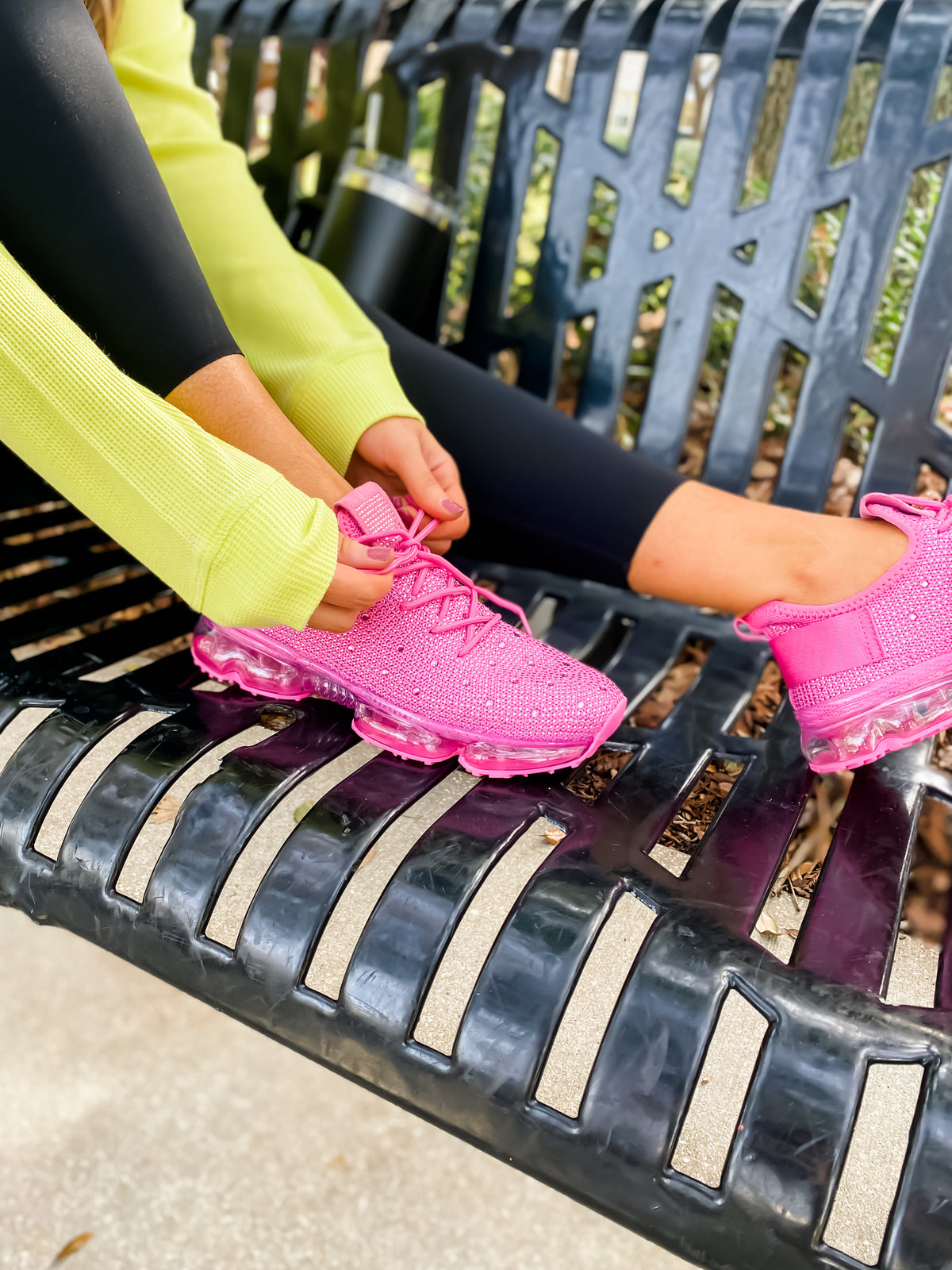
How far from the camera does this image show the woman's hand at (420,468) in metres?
0.90

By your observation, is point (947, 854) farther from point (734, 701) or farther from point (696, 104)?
point (696, 104)

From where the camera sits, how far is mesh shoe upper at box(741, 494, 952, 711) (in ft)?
2.79

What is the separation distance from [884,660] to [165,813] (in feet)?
2.60

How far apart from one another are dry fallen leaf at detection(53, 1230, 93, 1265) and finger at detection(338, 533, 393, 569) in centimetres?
70

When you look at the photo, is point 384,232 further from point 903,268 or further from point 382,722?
point 903,268

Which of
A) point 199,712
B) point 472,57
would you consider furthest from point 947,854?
point 472,57

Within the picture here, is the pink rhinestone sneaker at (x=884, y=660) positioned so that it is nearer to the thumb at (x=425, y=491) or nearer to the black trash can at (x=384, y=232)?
the thumb at (x=425, y=491)

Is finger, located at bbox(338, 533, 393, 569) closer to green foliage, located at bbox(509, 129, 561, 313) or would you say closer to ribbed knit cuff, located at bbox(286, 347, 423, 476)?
ribbed knit cuff, located at bbox(286, 347, 423, 476)

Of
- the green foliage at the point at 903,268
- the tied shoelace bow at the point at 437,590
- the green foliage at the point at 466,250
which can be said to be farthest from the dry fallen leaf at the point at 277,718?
the green foliage at the point at 903,268

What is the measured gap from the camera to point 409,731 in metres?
0.86

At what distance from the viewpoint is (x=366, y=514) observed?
0.82m

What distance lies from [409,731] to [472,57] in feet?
3.34

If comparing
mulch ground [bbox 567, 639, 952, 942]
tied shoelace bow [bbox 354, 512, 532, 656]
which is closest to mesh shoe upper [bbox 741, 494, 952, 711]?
mulch ground [bbox 567, 639, 952, 942]

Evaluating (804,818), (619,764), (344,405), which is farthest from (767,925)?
(344,405)
